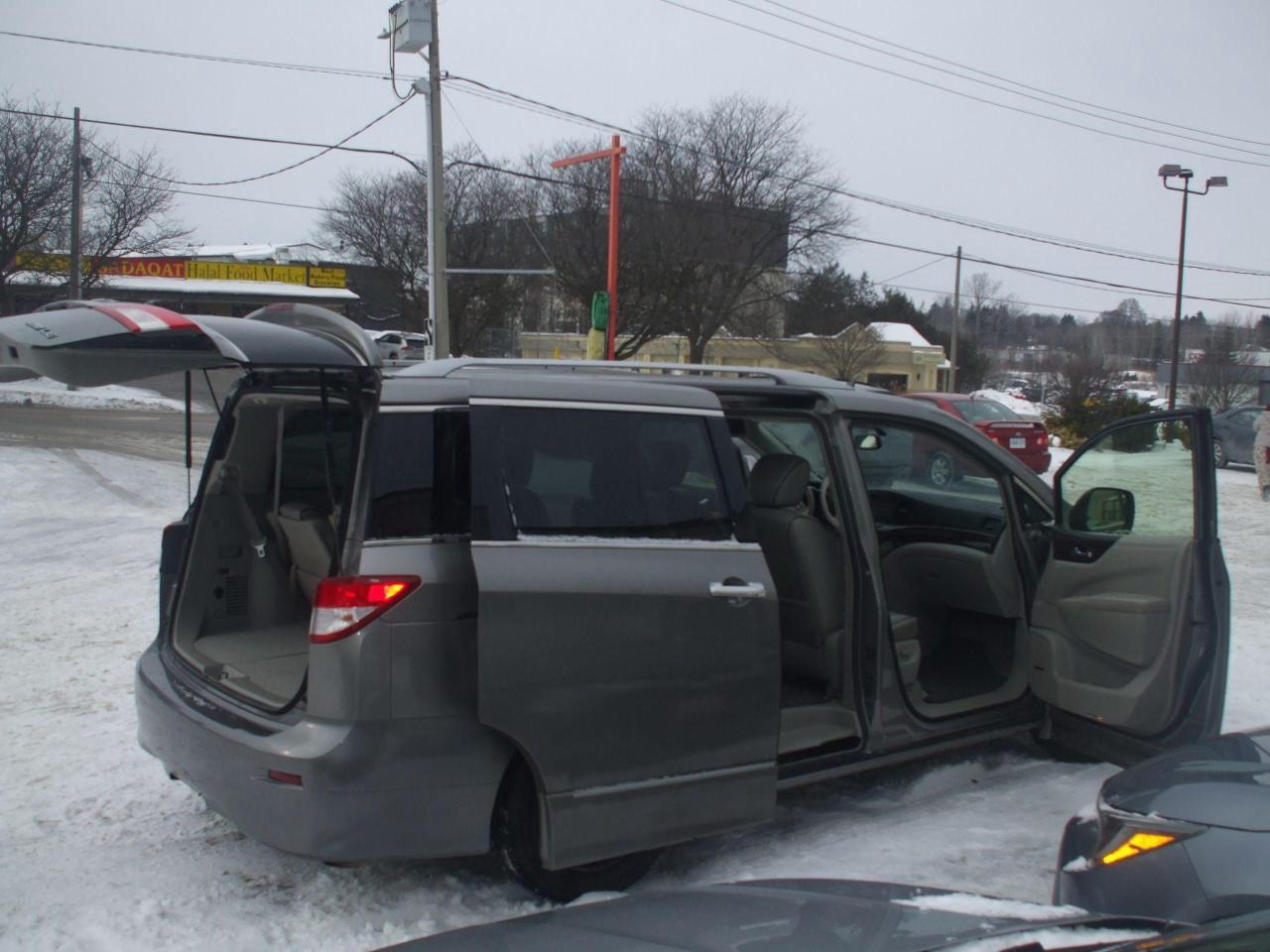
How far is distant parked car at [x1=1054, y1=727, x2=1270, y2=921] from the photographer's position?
2.85 meters

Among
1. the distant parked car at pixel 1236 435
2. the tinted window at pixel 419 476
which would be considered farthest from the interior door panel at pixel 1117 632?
the distant parked car at pixel 1236 435

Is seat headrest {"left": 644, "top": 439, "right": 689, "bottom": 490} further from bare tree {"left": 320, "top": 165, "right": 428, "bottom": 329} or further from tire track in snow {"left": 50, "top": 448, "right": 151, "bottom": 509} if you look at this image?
bare tree {"left": 320, "top": 165, "right": 428, "bottom": 329}

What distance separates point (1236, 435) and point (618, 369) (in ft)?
72.3

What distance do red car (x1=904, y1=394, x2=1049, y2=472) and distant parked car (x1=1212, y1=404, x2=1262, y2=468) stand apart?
5318 mm

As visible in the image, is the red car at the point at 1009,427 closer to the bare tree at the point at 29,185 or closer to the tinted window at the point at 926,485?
the tinted window at the point at 926,485

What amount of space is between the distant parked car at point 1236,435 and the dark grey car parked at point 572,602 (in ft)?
66.3

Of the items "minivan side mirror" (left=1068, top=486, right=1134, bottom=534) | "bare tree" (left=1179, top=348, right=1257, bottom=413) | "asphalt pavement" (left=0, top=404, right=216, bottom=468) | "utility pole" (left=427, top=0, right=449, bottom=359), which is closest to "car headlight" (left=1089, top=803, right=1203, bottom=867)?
"minivan side mirror" (left=1068, top=486, right=1134, bottom=534)

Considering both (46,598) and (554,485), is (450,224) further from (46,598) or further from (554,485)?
(554,485)

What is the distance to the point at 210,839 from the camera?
415 centimetres

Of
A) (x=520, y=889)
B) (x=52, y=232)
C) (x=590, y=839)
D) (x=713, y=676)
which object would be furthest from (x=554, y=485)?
(x=52, y=232)

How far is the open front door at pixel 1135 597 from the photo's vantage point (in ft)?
14.4

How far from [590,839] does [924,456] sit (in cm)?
329

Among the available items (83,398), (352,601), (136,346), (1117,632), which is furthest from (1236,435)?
(83,398)

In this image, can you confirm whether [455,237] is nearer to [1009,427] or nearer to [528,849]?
[1009,427]
